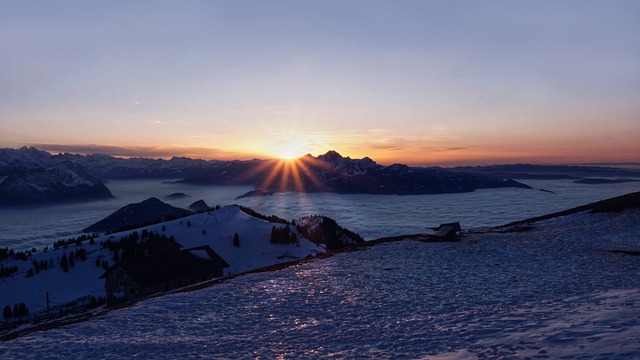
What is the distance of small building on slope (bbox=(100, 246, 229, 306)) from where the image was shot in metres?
61.8

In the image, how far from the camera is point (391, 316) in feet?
68.9

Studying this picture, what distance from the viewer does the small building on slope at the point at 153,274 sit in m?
61.8

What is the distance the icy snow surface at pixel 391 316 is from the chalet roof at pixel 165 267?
33.6 meters

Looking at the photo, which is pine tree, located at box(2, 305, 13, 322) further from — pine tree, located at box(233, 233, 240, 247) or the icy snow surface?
the icy snow surface

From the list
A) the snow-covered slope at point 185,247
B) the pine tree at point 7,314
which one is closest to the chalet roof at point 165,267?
the pine tree at point 7,314

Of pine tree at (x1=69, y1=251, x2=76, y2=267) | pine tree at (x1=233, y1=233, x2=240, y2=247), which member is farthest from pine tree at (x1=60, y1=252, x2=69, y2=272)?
pine tree at (x1=233, y1=233, x2=240, y2=247)

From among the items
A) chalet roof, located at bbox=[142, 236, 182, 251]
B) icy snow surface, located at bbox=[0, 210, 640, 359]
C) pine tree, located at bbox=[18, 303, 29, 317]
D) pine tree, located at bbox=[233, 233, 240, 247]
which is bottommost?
pine tree, located at bbox=[18, 303, 29, 317]

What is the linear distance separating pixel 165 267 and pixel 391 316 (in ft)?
171

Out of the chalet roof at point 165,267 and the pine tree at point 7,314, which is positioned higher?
the chalet roof at point 165,267

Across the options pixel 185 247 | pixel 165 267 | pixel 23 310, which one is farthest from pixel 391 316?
pixel 185 247

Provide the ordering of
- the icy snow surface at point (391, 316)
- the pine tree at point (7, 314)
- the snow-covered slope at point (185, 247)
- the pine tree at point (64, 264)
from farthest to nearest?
the pine tree at point (64, 264) < the snow-covered slope at point (185, 247) < the pine tree at point (7, 314) < the icy snow surface at point (391, 316)

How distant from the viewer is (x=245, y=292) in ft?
94.1

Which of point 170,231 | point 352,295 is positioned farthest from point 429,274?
point 170,231

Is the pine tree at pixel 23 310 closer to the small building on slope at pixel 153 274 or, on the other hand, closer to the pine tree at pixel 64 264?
the small building on slope at pixel 153 274
